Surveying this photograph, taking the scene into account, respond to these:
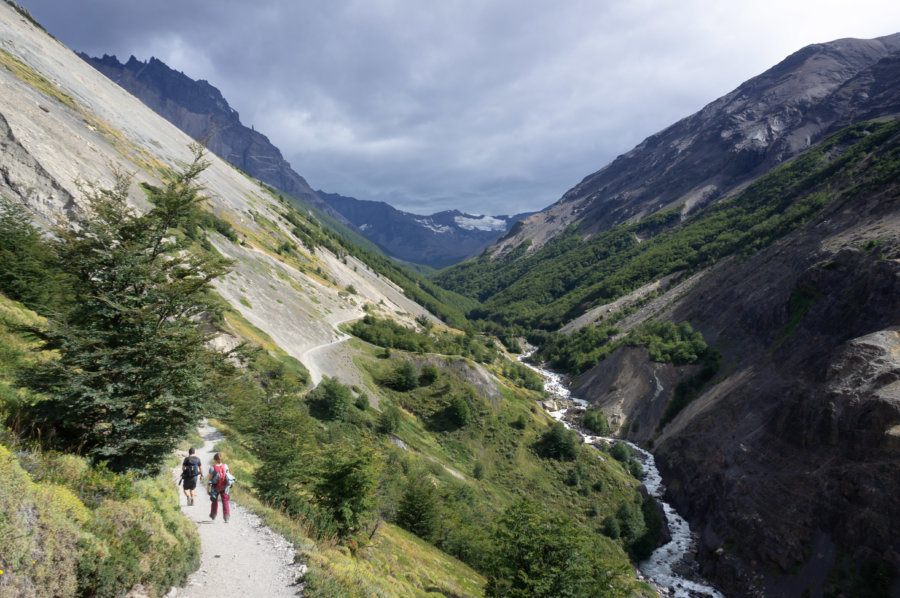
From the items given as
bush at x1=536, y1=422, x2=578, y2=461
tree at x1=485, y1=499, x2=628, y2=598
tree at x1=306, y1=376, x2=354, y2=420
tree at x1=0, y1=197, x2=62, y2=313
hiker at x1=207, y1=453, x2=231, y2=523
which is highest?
tree at x1=0, y1=197, x2=62, y2=313

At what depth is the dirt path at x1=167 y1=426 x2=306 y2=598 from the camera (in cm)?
881

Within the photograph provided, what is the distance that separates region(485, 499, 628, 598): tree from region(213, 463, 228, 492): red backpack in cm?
1161

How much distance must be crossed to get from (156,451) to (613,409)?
73056 millimetres

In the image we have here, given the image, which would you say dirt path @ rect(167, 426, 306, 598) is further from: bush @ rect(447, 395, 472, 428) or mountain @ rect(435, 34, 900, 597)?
mountain @ rect(435, 34, 900, 597)

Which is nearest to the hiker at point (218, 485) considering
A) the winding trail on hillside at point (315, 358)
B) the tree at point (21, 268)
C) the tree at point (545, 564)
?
Answer: the tree at point (545, 564)

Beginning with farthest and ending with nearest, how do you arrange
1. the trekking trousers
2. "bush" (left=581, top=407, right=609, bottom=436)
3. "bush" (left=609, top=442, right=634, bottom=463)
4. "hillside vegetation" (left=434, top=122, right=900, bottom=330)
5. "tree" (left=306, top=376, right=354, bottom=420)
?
"hillside vegetation" (left=434, top=122, right=900, bottom=330) < "bush" (left=581, top=407, right=609, bottom=436) < "bush" (left=609, top=442, right=634, bottom=463) < "tree" (left=306, top=376, right=354, bottom=420) < the trekking trousers

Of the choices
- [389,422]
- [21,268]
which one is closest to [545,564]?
[389,422]

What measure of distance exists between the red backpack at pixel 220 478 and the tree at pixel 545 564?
→ 1161 cm

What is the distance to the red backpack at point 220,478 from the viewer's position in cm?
1174

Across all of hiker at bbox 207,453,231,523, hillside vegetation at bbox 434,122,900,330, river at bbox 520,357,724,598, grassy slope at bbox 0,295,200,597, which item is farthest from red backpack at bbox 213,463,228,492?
hillside vegetation at bbox 434,122,900,330

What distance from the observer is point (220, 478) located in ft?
38.5

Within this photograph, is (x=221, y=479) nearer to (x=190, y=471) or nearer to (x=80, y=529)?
(x=190, y=471)

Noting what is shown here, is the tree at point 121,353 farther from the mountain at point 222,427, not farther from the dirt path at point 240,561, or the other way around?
the dirt path at point 240,561

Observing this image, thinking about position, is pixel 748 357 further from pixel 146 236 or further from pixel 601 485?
pixel 146 236
